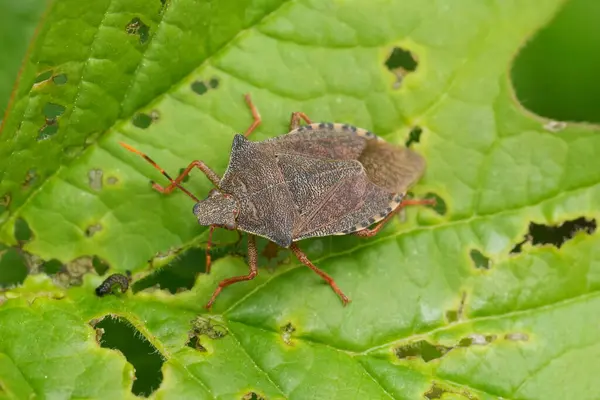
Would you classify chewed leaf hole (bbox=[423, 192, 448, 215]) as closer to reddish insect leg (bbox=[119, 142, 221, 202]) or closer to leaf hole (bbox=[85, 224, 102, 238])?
reddish insect leg (bbox=[119, 142, 221, 202])

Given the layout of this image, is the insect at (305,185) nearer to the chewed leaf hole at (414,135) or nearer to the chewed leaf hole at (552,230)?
the chewed leaf hole at (414,135)

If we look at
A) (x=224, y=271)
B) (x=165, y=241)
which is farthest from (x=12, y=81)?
(x=224, y=271)

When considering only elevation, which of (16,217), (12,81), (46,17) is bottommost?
(16,217)

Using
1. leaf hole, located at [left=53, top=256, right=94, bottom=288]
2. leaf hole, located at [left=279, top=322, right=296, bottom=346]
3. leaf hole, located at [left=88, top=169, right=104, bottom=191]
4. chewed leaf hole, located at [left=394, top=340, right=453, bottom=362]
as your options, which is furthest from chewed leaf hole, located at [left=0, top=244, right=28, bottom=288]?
chewed leaf hole, located at [left=394, top=340, right=453, bottom=362]

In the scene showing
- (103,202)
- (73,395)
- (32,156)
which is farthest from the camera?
(103,202)

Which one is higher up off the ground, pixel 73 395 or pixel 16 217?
pixel 16 217

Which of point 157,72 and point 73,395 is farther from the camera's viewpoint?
point 157,72

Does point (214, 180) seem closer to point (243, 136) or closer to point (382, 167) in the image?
point (243, 136)
